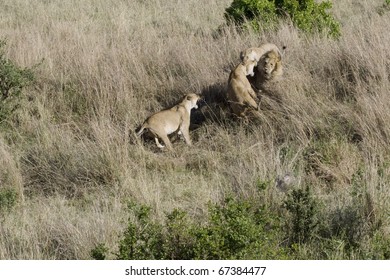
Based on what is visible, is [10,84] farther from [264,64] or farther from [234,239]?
[234,239]

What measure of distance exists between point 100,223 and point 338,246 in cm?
192

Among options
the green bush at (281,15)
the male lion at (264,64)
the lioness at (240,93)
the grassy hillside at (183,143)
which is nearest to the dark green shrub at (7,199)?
the grassy hillside at (183,143)

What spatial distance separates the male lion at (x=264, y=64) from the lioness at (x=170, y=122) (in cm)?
95

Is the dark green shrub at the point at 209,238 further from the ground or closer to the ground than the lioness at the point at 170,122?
closer to the ground

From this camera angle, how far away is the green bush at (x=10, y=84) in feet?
28.4

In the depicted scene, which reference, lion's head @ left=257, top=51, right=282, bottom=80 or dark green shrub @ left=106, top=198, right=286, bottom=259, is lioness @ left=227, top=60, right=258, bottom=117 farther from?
dark green shrub @ left=106, top=198, right=286, bottom=259

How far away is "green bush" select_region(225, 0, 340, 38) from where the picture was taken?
11.2 m

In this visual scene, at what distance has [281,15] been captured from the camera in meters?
11.8

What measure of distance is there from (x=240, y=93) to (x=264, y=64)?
0.65m

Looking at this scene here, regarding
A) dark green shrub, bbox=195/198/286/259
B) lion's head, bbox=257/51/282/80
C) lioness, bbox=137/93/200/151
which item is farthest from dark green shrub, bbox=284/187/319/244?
lion's head, bbox=257/51/282/80

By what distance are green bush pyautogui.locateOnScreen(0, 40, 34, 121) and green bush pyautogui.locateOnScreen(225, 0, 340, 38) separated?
3.79 metres

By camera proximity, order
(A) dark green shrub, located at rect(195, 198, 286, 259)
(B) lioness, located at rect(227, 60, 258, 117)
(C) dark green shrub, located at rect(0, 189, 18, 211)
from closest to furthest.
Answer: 1. (A) dark green shrub, located at rect(195, 198, 286, 259)
2. (C) dark green shrub, located at rect(0, 189, 18, 211)
3. (B) lioness, located at rect(227, 60, 258, 117)

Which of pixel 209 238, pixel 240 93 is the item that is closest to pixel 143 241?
pixel 209 238

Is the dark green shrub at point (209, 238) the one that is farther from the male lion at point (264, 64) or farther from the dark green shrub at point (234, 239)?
the male lion at point (264, 64)
